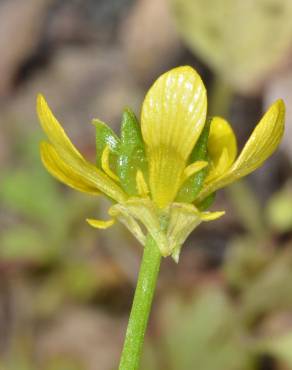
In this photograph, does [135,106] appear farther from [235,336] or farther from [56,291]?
[235,336]

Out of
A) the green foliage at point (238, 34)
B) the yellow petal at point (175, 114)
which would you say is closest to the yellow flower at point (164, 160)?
the yellow petal at point (175, 114)

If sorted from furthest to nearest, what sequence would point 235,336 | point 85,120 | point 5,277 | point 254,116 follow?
point 85,120 < point 254,116 < point 5,277 < point 235,336

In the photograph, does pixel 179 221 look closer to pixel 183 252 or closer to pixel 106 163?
pixel 106 163

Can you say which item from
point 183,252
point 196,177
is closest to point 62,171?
point 196,177

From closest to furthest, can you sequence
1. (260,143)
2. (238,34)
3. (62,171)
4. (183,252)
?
(260,143) → (62,171) → (238,34) → (183,252)

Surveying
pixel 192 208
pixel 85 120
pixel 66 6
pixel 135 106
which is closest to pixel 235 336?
pixel 192 208

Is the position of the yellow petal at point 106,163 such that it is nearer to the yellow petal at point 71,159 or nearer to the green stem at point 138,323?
the yellow petal at point 71,159
